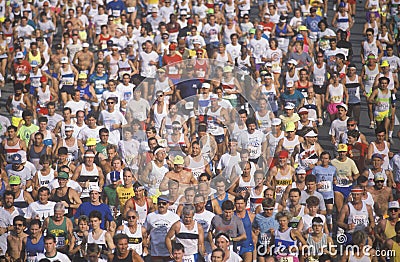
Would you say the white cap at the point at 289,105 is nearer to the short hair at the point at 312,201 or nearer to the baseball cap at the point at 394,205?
the short hair at the point at 312,201

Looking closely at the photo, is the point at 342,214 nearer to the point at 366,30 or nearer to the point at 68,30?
the point at 366,30

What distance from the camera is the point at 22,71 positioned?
83.5 feet

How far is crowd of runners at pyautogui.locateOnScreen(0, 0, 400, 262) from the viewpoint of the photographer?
Result: 57.1 feet

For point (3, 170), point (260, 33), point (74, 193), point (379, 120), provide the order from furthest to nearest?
point (260, 33)
point (379, 120)
point (3, 170)
point (74, 193)

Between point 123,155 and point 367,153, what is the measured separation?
15.1 ft

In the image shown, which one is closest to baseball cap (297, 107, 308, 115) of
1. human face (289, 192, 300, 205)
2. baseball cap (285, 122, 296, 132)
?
baseball cap (285, 122, 296, 132)

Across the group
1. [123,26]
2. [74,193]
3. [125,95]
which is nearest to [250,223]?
[74,193]

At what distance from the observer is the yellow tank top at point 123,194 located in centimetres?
1875

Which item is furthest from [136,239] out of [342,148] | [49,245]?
[342,148]

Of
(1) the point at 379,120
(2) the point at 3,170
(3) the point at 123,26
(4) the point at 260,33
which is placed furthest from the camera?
(3) the point at 123,26

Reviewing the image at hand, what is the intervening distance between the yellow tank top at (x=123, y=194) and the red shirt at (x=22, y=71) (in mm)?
7173

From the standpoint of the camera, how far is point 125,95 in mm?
23422

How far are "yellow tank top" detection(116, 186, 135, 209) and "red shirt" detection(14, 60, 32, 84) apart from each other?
717cm

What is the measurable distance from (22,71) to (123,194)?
7.64 meters
